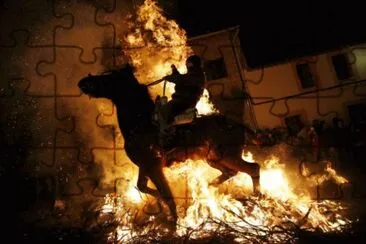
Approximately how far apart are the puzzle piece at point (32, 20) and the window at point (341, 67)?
9443 mm

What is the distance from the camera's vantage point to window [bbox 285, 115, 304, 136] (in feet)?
41.9

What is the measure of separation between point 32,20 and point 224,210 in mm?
5781

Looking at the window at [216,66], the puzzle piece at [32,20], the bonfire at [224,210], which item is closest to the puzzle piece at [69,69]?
the puzzle piece at [32,20]

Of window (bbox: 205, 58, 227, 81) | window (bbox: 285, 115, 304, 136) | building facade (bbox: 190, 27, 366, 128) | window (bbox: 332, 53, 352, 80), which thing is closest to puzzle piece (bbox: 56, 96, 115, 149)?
building facade (bbox: 190, 27, 366, 128)

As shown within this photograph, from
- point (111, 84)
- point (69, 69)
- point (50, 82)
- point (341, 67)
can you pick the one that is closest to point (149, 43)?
point (69, 69)

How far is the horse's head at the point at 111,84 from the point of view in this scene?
19.8ft

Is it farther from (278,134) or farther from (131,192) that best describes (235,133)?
(278,134)

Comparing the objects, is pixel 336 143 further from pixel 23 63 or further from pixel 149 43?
pixel 23 63

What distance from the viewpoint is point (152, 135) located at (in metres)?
6.17

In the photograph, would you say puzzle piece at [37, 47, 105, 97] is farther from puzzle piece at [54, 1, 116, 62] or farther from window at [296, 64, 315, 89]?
window at [296, 64, 315, 89]

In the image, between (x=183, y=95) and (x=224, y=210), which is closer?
(x=183, y=95)

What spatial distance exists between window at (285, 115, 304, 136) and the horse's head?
24.3ft
